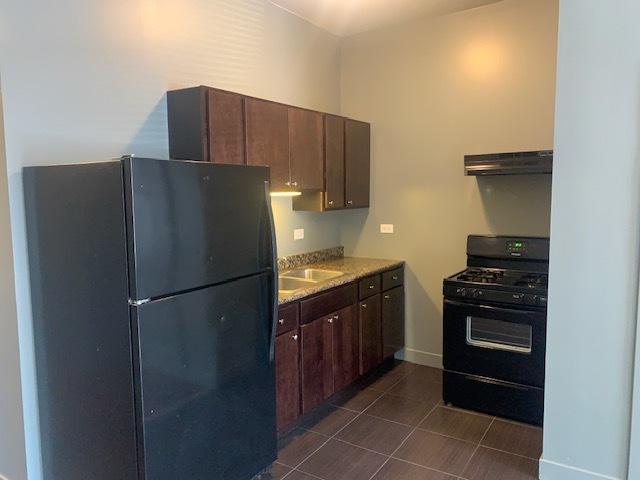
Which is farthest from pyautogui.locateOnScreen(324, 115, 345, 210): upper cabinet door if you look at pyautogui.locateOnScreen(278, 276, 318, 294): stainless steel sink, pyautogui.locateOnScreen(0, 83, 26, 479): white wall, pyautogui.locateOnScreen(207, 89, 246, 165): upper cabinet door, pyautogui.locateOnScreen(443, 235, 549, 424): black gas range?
pyautogui.locateOnScreen(0, 83, 26, 479): white wall

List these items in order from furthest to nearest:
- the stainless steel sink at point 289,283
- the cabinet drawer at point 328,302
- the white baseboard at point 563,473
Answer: the stainless steel sink at point 289,283 < the cabinet drawer at point 328,302 < the white baseboard at point 563,473

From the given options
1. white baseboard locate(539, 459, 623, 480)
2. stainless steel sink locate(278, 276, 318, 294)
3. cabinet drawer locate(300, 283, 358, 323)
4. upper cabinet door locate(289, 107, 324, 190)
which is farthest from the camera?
stainless steel sink locate(278, 276, 318, 294)

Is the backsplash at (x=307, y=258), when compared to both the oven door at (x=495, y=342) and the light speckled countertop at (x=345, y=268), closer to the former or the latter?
the light speckled countertop at (x=345, y=268)

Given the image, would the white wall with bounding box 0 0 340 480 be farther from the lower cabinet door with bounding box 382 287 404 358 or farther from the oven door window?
the oven door window

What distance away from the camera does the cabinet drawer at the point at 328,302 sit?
300 centimetres

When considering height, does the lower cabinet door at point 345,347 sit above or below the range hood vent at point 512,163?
below

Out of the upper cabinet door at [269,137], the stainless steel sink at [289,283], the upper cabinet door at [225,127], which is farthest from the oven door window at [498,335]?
the upper cabinet door at [225,127]

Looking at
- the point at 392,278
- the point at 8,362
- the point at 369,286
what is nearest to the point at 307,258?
the point at 369,286

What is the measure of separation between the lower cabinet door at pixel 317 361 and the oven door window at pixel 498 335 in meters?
0.98

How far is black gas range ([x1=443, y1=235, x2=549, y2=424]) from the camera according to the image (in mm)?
3076

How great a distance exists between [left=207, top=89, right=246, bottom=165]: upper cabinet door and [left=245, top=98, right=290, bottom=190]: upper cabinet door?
7cm

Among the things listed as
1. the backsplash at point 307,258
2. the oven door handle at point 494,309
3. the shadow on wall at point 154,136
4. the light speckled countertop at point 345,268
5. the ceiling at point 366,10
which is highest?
the ceiling at point 366,10

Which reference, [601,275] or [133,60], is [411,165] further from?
[133,60]

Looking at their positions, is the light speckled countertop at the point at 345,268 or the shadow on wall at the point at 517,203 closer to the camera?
the light speckled countertop at the point at 345,268
